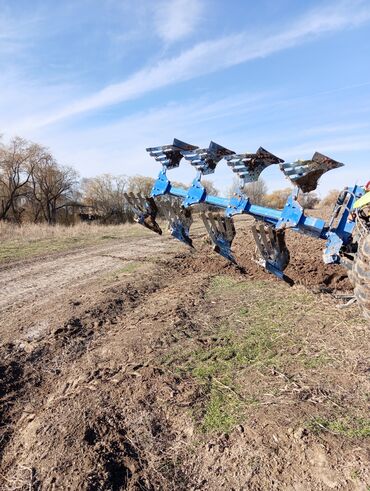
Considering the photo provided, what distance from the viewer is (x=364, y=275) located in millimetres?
3656

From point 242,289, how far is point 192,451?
3.70 meters

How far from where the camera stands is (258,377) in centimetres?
349

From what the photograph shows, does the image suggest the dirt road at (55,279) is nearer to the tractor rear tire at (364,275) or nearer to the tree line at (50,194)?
the tractor rear tire at (364,275)

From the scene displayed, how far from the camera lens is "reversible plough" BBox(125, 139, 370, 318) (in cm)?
469

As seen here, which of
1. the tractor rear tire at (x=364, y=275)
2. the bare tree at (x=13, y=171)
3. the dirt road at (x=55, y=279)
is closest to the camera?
the tractor rear tire at (x=364, y=275)

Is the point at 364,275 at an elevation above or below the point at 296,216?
below

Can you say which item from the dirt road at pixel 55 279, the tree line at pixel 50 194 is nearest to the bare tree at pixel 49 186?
the tree line at pixel 50 194

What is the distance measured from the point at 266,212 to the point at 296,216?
50cm

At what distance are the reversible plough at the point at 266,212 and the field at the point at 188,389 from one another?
666mm

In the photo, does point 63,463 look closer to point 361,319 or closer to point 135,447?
point 135,447

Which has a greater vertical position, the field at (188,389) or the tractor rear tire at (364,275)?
the tractor rear tire at (364,275)

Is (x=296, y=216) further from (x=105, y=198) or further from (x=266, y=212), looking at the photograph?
(x=105, y=198)

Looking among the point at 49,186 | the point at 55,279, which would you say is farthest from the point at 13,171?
the point at 55,279

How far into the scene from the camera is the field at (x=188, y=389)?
2510 millimetres
